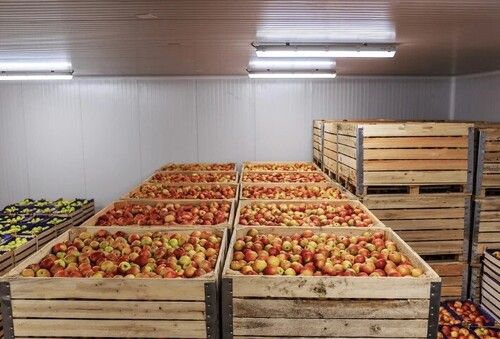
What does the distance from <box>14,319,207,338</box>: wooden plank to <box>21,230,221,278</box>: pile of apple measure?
0.33 metres

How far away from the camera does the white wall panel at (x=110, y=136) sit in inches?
420

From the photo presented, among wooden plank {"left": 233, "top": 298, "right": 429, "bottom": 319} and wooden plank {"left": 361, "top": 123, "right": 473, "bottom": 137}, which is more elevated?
wooden plank {"left": 361, "top": 123, "right": 473, "bottom": 137}

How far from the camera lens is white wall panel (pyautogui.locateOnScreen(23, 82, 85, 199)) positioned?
419 inches

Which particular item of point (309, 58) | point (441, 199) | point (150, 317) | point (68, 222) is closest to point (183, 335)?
point (150, 317)

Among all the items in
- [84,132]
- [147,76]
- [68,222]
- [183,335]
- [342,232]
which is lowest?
[68,222]

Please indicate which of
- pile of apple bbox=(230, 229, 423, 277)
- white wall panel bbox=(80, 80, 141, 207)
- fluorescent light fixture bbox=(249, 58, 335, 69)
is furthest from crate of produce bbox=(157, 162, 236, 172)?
pile of apple bbox=(230, 229, 423, 277)

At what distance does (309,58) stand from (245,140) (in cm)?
408

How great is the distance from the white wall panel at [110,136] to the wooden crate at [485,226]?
307 inches

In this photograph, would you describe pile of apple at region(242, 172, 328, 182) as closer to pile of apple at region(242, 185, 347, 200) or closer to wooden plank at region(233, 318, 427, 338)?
pile of apple at region(242, 185, 347, 200)

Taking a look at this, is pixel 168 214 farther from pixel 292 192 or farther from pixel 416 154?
pixel 416 154

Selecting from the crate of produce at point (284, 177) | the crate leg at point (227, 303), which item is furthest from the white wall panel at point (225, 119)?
the crate leg at point (227, 303)

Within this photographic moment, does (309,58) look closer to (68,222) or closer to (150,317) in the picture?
(150,317)

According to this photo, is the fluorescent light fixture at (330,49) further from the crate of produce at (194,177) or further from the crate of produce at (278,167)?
the crate of produce at (278,167)

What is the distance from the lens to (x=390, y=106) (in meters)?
10.8
